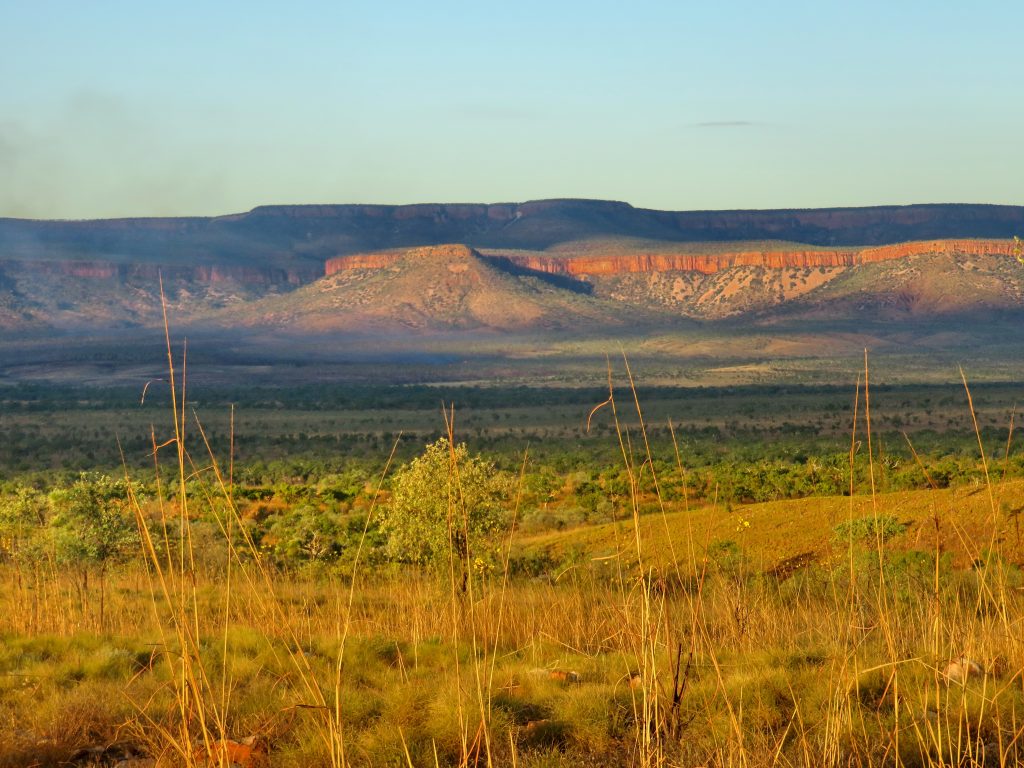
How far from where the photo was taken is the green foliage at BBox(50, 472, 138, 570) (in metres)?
16.0

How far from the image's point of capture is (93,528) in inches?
634

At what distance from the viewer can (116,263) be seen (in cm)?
15950

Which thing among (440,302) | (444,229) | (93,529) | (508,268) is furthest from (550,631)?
(444,229)

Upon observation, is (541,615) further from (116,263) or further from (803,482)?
(116,263)

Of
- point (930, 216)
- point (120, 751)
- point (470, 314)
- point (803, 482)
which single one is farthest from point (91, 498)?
point (930, 216)

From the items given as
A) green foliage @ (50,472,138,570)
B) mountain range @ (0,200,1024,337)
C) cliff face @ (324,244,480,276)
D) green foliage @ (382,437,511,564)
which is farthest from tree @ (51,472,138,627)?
cliff face @ (324,244,480,276)

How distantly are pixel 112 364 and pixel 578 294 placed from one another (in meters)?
54.6

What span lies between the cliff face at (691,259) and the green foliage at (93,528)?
118 metres

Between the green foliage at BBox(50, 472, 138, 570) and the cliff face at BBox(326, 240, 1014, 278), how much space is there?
11798cm

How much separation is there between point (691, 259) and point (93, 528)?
13178 cm

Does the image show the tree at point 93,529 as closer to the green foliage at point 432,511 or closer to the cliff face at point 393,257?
the green foliage at point 432,511

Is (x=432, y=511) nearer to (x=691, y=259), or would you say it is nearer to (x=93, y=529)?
(x=93, y=529)

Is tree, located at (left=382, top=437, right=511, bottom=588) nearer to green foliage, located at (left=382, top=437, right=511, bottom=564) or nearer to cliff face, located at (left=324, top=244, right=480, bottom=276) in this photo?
green foliage, located at (left=382, top=437, right=511, bottom=564)

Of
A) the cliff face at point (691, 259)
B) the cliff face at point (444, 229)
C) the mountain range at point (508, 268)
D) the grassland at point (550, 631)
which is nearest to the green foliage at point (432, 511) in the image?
the grassland at point (550, 631)
